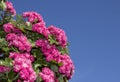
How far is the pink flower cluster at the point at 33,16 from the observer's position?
10.7 metres

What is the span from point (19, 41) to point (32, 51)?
39cm

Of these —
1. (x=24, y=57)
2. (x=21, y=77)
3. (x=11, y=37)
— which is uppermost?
(x=11, y=37)

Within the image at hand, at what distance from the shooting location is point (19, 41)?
9664 mm

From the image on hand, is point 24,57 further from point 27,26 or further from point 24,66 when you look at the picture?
point 27,26

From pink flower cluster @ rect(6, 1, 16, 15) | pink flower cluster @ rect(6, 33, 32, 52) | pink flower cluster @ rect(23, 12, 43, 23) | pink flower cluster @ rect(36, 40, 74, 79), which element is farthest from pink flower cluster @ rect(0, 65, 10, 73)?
pink flower cluster @ rect(6, 1, 16, 15)

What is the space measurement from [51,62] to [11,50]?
37.3 inches

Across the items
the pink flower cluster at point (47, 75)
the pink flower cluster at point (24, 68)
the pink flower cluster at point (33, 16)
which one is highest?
the pink flower cluster at point (33, 16)

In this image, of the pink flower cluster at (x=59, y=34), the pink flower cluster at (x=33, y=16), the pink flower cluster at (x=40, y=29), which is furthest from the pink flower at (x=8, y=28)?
the pink flower cluster at (x=59, y=34)

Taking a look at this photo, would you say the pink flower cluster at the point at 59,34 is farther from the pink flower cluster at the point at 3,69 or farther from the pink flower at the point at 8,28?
the pink flower cluster at the point at 3,69

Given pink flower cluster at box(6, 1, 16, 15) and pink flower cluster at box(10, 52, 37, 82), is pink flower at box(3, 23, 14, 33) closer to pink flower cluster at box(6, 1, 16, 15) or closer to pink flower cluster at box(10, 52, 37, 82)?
pink flower cluster at box(6, 1, 16, 15)

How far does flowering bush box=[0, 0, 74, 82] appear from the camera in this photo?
8.88 metres

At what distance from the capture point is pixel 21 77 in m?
8.75

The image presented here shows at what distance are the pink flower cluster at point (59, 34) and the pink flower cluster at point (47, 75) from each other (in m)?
1.02

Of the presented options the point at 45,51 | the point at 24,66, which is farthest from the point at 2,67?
the point at 45,51
